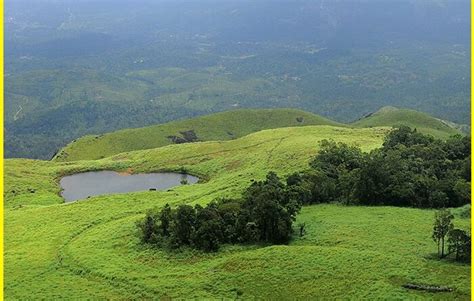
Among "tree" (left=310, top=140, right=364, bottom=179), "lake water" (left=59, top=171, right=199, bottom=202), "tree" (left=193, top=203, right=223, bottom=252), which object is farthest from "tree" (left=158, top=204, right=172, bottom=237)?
"lake water" (left=59, top=171, right=199, bottom=202)

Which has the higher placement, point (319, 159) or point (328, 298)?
point (319, 159)

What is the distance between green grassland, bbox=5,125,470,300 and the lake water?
17.2m

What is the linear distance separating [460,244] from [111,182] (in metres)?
71.4

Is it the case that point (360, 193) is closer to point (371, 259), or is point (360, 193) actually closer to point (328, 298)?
point (371, 259)

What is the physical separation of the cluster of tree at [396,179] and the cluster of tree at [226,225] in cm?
Result: 1092

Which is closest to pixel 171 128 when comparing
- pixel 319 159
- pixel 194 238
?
pixel 319 159

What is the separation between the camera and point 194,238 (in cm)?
5641

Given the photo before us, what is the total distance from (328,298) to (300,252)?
808cm

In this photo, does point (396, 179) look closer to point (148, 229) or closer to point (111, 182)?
point (148, 229)

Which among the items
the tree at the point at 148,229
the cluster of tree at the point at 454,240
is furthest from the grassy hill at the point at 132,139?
the cluster of tree at the point at 454,240

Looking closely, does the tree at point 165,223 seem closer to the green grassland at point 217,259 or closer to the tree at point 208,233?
the green grassland at point 217,259

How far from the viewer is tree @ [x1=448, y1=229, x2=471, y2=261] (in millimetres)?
48375

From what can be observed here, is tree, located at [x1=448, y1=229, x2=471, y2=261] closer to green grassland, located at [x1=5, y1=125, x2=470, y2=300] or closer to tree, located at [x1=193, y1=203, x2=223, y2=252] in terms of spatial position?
green grassland, located at [x1=5, y1=125, x2=470, y2=300]

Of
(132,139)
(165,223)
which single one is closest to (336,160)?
(165,223)
